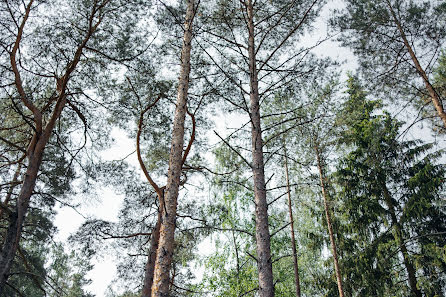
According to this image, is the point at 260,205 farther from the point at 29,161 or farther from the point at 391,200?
the point at 391,200

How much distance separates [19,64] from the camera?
5.23m

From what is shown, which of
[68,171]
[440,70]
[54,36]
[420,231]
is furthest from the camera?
[440,70]

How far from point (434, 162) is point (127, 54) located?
1051cm

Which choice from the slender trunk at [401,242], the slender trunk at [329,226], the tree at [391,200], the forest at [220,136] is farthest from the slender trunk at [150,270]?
the slender trunk at [401,242]

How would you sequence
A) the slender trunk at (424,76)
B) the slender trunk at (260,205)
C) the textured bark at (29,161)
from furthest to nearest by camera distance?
the slender trunk at (424,76) → the textured bark at (29,161) → the slender trunk at (260,205)

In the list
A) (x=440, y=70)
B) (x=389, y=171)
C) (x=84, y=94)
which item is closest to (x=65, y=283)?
(x=84, y=94)

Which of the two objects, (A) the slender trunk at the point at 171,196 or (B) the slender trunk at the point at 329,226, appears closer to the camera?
(A) the slender trunk at the point at 171,196

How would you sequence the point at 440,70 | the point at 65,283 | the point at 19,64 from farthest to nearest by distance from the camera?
the point at 65,283, the point at 440,70, the point at 19,64

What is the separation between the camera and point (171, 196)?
3725 mm

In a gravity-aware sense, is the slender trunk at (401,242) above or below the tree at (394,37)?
below

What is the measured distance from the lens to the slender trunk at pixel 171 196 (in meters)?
3.14

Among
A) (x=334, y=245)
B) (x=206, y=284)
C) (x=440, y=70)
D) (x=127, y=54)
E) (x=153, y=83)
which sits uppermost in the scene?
(x=440, y=70)

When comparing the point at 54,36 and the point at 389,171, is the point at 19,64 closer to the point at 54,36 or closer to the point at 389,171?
the point at 54,36

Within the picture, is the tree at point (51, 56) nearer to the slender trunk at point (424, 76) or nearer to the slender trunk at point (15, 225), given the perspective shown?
the slender trunk at point (15, 225)
